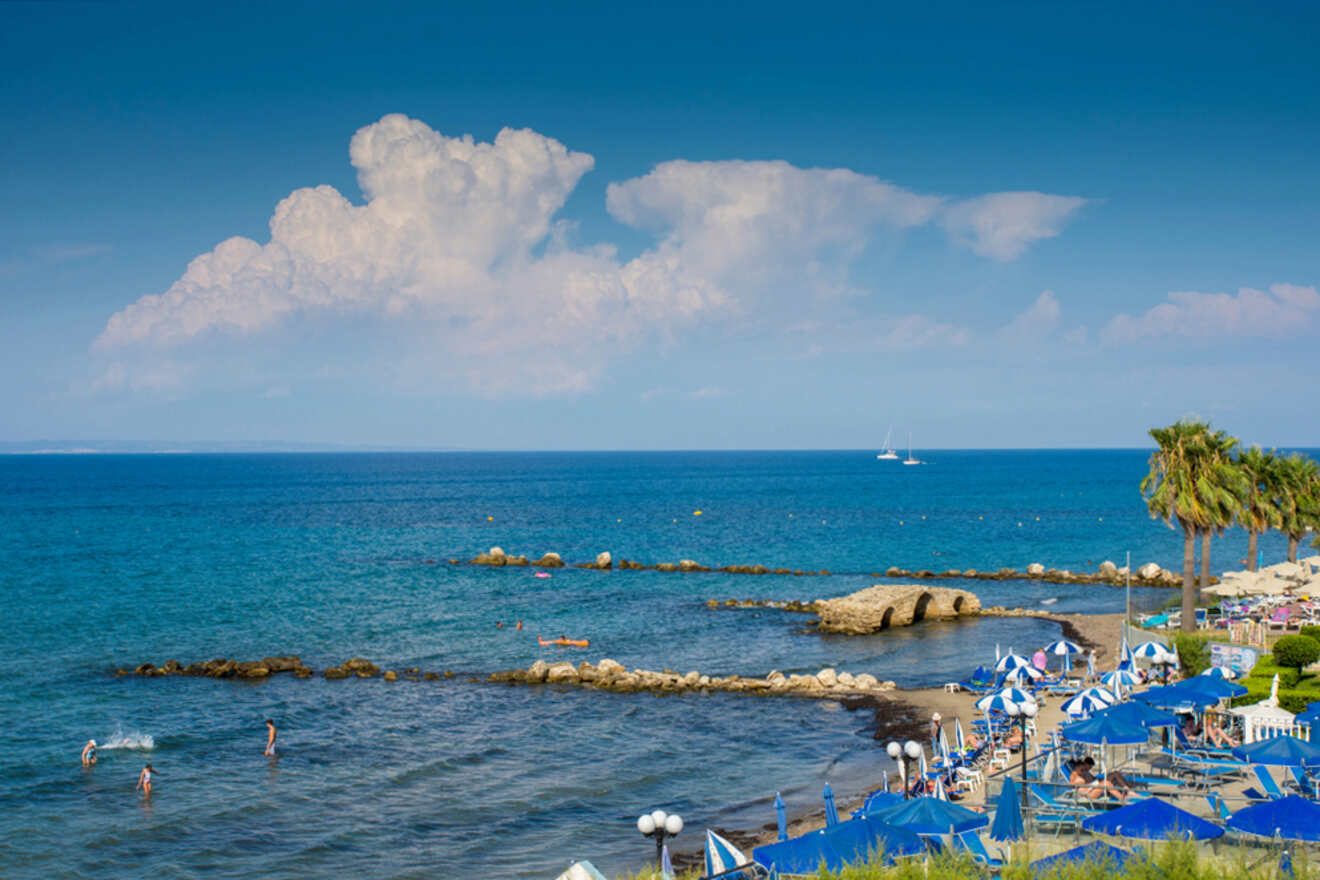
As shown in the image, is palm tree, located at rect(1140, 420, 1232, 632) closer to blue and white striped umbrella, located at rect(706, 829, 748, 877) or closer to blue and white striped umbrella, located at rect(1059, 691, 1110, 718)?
blue and white striped umbrella, located at rect(1059, 691, 1110, 718)

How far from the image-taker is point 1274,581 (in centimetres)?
3981

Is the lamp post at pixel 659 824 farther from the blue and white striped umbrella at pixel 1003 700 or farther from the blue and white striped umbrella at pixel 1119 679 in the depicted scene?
the blue and white striped umbrella at pixel 1119 679

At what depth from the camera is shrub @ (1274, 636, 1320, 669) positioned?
28859mm

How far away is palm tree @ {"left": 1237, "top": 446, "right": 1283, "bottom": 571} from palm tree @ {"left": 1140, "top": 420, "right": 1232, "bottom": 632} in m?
10.8

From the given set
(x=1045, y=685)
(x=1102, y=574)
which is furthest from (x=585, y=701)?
(x=1102, y=574)

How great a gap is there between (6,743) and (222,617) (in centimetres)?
2318

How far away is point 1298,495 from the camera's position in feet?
159

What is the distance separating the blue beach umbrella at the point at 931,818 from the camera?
16578mm

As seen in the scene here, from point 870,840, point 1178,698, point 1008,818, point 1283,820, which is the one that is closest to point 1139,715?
point 1178,698

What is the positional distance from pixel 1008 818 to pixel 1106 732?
4.95 meters

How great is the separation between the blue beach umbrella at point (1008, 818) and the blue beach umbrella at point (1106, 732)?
4164 millimetres

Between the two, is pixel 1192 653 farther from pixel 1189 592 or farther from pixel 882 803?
pixel 882 803

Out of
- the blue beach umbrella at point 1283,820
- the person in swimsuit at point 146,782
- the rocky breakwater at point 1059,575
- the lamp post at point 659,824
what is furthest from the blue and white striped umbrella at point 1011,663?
the rocky breakwater at point 1059,575

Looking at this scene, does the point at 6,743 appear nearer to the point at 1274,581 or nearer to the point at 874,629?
the point at 874,629
